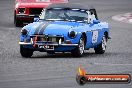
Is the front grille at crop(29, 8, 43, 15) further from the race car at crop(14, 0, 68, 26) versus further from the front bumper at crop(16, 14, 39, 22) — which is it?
the front bumper at crop(16, 14, 39, 22)

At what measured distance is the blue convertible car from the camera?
16.9 m

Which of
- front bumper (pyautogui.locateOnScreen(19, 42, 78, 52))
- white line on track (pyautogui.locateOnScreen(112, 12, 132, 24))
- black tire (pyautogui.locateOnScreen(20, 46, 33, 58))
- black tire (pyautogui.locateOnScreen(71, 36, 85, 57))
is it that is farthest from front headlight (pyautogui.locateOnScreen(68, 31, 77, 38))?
white line on track (pyautogui.locateOnScreen(112, 12, 132, 24))

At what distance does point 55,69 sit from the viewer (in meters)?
14.2

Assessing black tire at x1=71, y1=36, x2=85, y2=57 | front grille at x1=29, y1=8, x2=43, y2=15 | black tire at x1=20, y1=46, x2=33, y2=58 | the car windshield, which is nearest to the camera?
black tire at x1=71, y1=36, x2=85, y2=57

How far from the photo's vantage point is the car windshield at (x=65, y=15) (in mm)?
18344

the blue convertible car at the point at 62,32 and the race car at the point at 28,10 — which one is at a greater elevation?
the blue convertible car at the point at 62,32

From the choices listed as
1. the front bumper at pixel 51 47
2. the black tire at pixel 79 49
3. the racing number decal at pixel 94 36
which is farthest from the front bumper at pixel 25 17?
the front bumper at pixel 51 47

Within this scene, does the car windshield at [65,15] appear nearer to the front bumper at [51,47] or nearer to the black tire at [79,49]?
the black tire at [79,49]

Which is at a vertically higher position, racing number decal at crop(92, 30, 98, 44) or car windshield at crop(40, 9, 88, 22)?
car windshield at crop(40, 9, 88, 22)

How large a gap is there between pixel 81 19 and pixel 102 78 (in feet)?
33.3

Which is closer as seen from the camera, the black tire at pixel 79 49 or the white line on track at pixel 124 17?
the black tire at pixel 79 49

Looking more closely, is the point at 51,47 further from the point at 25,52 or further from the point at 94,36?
the point at 94,36

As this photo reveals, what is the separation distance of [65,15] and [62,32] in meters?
1.64

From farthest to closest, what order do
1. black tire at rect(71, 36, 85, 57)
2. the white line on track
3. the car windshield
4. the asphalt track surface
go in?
1. the white line on track
2. the car windshield
3. black tire at rect(71, 36, 85, 57)
4. the asphalt track surface
